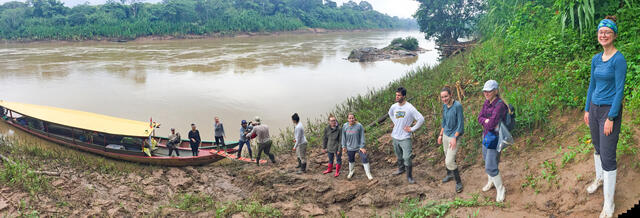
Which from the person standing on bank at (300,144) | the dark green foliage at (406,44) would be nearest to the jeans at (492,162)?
the person standing on bank at (300,144)

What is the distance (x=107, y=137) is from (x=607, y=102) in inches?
441

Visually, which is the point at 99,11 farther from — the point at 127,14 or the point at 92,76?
the point at 92,76

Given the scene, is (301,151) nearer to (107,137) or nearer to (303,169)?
(303,169)

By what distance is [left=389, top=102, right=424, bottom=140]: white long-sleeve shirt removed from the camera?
508 centimetres

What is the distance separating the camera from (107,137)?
1031 centimetres

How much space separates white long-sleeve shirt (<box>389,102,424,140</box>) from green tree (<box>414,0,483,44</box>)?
2634 cm

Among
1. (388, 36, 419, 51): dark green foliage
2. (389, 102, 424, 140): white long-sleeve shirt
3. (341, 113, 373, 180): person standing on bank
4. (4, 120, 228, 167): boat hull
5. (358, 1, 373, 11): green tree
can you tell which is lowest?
(4, 120, 228, 167): boat hull

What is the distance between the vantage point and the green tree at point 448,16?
28.9m

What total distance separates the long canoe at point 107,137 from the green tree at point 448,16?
81.4ft

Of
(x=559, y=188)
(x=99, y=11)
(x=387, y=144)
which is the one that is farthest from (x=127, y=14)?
(x=559, y=188)

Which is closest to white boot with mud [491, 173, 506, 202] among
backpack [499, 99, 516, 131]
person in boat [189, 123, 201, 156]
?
backpack [499, 99, 516, 131]

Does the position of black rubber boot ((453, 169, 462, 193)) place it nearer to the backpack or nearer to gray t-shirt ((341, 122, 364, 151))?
the backpack

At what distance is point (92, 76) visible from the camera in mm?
24688

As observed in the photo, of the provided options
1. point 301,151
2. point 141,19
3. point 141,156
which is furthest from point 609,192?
point 141,19
